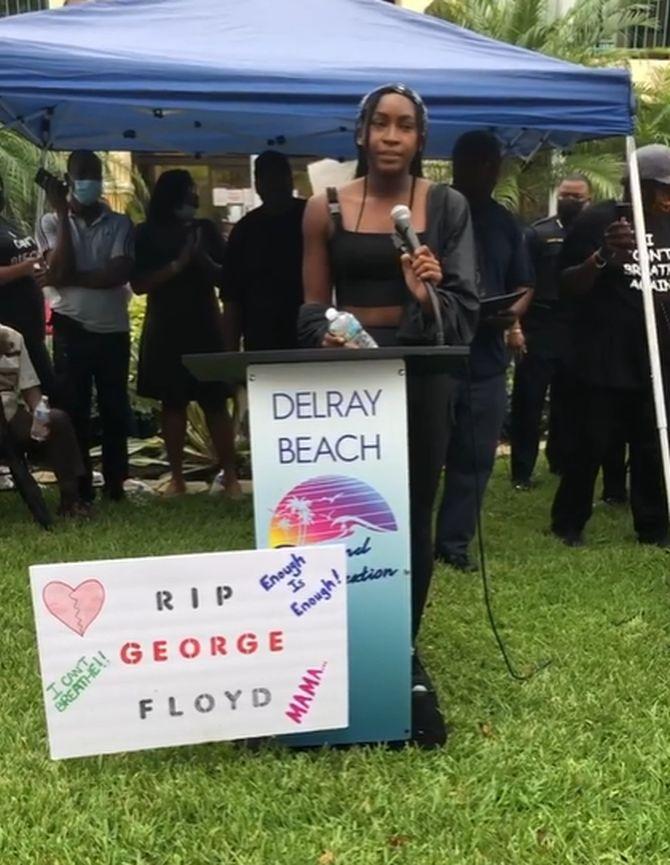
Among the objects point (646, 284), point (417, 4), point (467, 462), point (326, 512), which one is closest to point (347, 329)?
point (326, 512)

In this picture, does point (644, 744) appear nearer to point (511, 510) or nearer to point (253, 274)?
point (511, 510)

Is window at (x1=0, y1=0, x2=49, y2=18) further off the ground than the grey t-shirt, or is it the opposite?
window at (x1=0, y1=0, x2=49, y2=18)

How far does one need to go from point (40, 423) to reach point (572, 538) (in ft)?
9.31

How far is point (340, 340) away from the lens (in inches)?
107

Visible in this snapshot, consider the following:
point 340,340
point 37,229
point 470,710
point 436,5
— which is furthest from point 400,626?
point 436,5

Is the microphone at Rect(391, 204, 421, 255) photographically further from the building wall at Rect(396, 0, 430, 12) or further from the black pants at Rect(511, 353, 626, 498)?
the building wall at Rect(396, 0, 430, 12)

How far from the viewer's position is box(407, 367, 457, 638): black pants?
2.87 m

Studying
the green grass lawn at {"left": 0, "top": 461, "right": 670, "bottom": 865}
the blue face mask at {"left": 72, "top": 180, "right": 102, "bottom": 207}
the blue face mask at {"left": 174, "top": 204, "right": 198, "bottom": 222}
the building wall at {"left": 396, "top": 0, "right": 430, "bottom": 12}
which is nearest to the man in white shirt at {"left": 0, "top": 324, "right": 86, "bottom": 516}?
the blue face mask at {"left": 72, "top": 180, "right": 102, "bottom": 207}

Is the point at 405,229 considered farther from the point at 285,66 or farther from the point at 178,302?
the point at 178,302

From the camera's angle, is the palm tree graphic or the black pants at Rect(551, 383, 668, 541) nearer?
the palm tree graphic

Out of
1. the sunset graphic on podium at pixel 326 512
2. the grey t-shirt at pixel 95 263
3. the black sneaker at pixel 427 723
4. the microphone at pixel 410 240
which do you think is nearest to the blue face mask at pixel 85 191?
the grey t-shirt at pixel 95 263

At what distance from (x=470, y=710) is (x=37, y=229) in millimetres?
4059

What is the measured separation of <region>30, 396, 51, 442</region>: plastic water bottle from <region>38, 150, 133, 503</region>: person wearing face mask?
522 mm

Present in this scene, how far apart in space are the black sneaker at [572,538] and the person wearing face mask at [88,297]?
2.63 metres
